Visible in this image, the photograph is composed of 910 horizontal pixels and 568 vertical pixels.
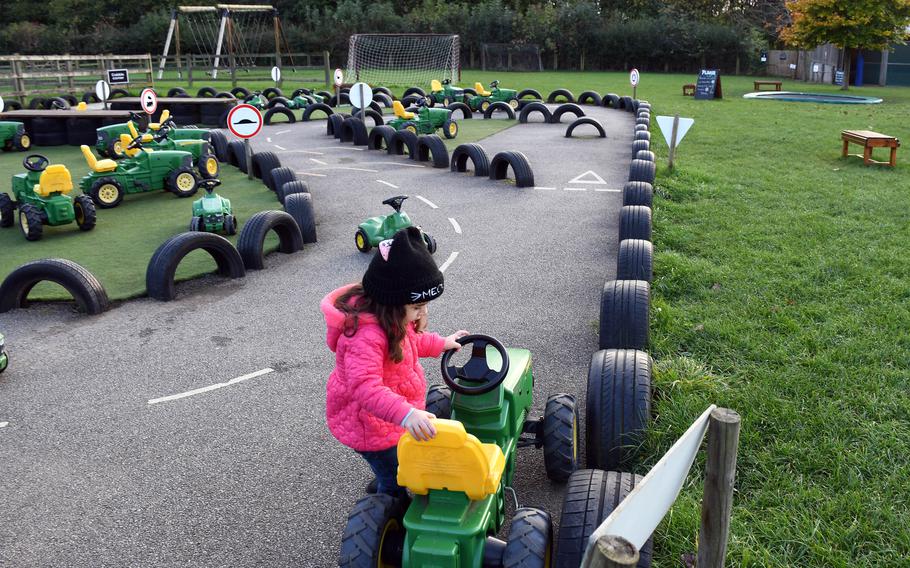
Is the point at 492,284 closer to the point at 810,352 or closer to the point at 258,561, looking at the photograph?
the point at 810,352

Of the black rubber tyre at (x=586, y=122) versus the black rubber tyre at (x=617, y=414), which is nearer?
the black rubber tyre at (x=617, y=414)

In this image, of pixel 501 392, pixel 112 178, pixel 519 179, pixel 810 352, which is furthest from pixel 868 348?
pixel 112 178

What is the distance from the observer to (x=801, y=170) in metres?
13.5

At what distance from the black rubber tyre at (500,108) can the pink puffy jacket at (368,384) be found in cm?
2153

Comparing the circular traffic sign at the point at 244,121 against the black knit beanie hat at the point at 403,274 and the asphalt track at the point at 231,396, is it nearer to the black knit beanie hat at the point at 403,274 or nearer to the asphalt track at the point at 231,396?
the asphalt track at the point at 231,396

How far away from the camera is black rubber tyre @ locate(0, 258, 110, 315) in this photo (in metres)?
7.34

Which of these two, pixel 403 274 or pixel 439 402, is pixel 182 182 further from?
pixel 403 274

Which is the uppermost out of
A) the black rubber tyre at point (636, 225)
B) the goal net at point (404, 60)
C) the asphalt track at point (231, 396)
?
the goal net at point (404, 60)

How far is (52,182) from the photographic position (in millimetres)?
10688

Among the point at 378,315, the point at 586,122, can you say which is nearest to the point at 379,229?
the point at 378,315

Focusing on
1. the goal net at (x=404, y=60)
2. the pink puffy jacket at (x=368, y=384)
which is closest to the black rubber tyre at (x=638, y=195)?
the pink puffy jacket at (x=368, y=384)

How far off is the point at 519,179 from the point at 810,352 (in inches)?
317

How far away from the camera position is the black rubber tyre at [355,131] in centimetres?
1858

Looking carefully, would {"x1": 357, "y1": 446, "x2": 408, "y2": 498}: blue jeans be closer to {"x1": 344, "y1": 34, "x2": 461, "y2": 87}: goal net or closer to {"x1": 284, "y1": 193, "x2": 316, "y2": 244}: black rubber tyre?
{"x1": 284, "y1": 193, "x2": 316, "y2": 244}: black rubber tyre
